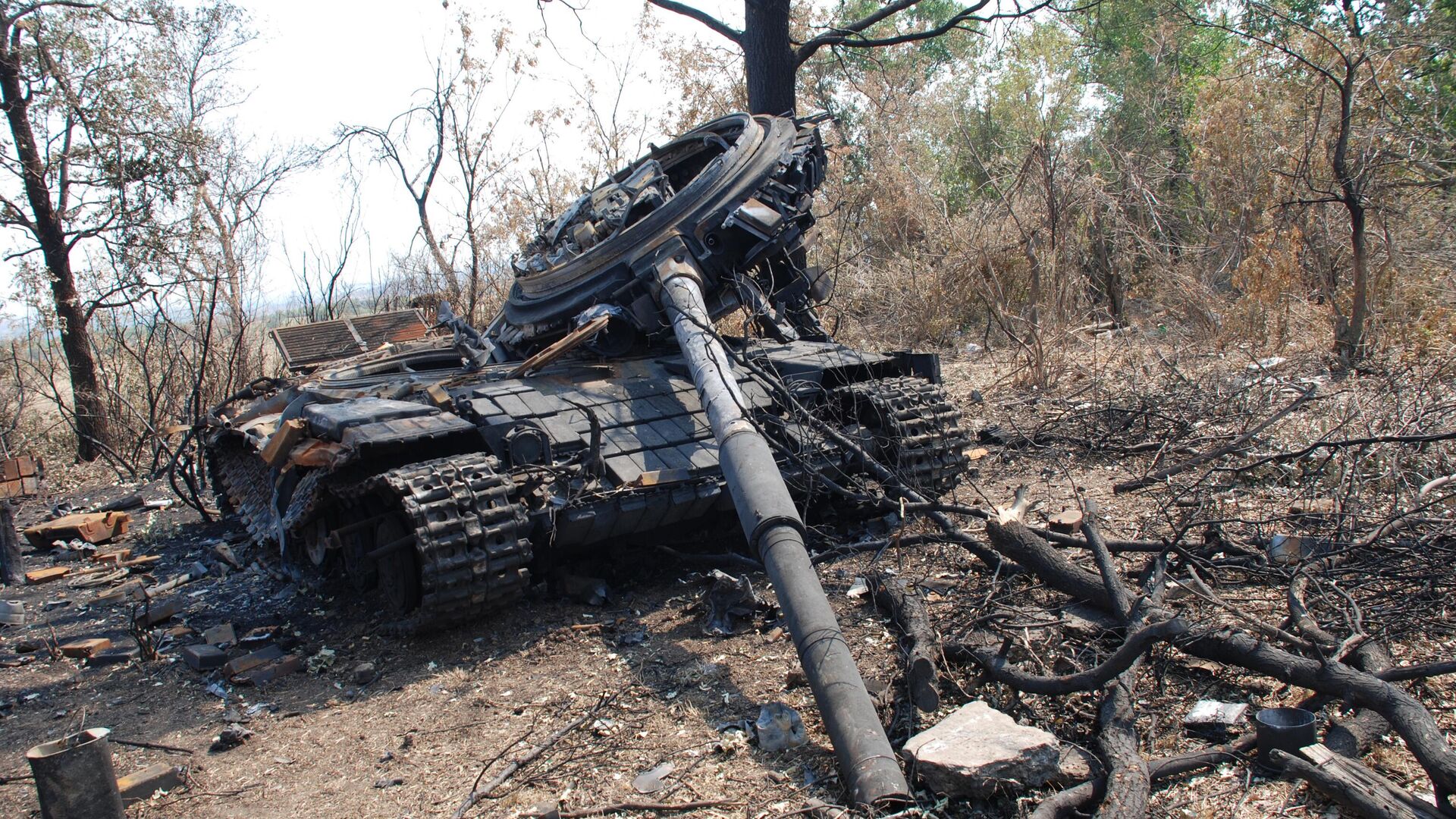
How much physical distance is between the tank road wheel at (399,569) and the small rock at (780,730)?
2253 mm

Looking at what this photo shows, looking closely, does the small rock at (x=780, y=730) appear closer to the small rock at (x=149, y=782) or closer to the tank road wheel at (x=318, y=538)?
the small rock at (x=149, y=782)

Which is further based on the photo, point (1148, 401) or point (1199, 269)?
point (1199, 269)

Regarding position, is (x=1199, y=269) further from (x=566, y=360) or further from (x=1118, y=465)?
(x=566, y=360)

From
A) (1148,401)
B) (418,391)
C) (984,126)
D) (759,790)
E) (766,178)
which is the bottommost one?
(759,790)

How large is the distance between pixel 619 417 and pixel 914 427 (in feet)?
5.85

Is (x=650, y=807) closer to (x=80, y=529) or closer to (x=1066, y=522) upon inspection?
(x=1066, y=522)

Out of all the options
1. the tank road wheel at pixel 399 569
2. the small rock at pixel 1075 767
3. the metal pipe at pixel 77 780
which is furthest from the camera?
the tank road wheel at pixel 399 569

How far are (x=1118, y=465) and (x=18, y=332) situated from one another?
12.8 meters

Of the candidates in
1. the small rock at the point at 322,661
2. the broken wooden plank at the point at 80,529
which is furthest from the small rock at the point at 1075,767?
the broken wooden plank at the point at 80,529

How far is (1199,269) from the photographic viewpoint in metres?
11.8

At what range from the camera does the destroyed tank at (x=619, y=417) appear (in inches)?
187

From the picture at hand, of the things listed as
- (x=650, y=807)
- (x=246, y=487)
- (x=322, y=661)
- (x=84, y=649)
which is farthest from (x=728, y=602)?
(x=246, y=487)

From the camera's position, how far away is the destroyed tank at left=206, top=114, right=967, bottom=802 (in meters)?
4.75

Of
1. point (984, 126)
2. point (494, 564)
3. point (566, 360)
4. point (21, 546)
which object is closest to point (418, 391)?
point (566, 360)
